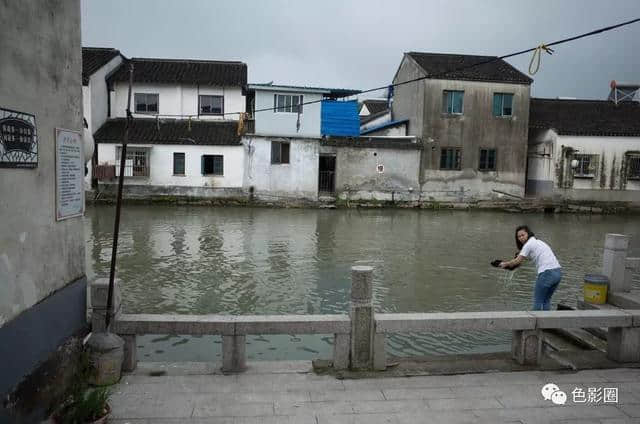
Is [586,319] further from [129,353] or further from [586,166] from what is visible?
[586,166]

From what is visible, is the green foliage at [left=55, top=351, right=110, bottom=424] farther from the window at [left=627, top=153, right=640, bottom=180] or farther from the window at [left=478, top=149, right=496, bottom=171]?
the window at [left=627, top=153, right=640, bottom=180]

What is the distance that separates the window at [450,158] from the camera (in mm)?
31828

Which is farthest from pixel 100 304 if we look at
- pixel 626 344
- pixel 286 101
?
pixel 286 101

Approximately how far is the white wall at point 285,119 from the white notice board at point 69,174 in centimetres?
2509

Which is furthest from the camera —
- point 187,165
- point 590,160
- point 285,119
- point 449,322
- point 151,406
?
point 590,160

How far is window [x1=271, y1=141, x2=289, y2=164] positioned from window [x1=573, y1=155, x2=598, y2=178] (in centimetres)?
1953

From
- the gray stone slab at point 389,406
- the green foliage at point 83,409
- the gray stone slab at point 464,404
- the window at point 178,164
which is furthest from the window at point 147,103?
the gray stone slab at point 464,404

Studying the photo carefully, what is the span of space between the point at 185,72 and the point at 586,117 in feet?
92.8

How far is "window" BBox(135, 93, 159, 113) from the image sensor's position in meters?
30.6

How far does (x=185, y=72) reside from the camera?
31.6 metres

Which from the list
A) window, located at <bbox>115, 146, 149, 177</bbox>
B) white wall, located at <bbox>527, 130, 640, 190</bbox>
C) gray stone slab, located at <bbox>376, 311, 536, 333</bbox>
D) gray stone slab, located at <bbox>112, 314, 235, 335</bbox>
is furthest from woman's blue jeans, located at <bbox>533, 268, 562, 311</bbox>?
white wall, located at <bbox>527, 130, 640, 190</bbox>

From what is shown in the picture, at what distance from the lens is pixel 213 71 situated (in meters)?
32.1

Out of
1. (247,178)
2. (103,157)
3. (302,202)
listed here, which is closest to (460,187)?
(302,202)

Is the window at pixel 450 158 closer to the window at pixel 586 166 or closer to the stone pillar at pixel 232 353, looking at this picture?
the window at pixel 586 166
